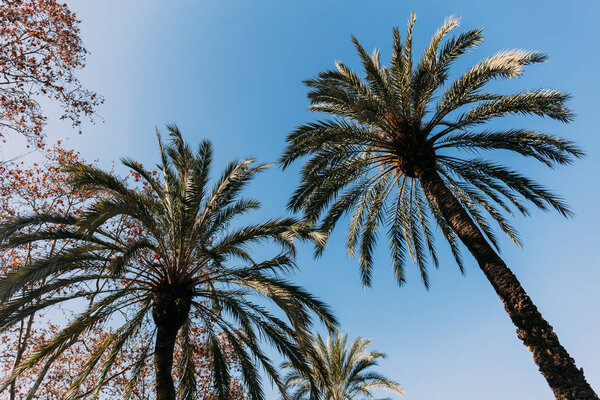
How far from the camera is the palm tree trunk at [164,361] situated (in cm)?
777

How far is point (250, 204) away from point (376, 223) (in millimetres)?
4062

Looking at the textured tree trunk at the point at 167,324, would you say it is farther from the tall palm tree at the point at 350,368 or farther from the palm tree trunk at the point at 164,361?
the tall palm tree at the point at 350,368

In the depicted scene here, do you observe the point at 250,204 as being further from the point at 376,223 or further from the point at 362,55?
the point at 362,55

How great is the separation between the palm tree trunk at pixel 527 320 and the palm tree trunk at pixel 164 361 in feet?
22.7

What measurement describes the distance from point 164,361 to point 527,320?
7.44 metres

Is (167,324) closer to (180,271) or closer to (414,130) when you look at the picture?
(180,271)

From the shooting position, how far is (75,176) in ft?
24.4

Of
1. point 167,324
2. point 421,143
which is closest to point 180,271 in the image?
point 167,324

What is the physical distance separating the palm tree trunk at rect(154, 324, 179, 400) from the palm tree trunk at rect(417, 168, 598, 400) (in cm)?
691

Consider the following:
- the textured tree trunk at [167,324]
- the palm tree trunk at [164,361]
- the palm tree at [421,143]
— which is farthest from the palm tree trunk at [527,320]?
the palm tree trunk at [164,361]

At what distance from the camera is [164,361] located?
8.06 meters

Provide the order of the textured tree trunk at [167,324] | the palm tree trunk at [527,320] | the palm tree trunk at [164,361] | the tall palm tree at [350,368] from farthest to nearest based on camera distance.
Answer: the tall palm tree at [350,368], the textured tree trunk at [167,324], the palm tree trunk at [164,361], the palm tree trunk at [527,320]

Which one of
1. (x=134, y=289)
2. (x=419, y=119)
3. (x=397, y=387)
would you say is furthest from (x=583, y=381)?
(x=397, y=387)

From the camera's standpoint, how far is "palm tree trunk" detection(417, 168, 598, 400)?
18.6ft
